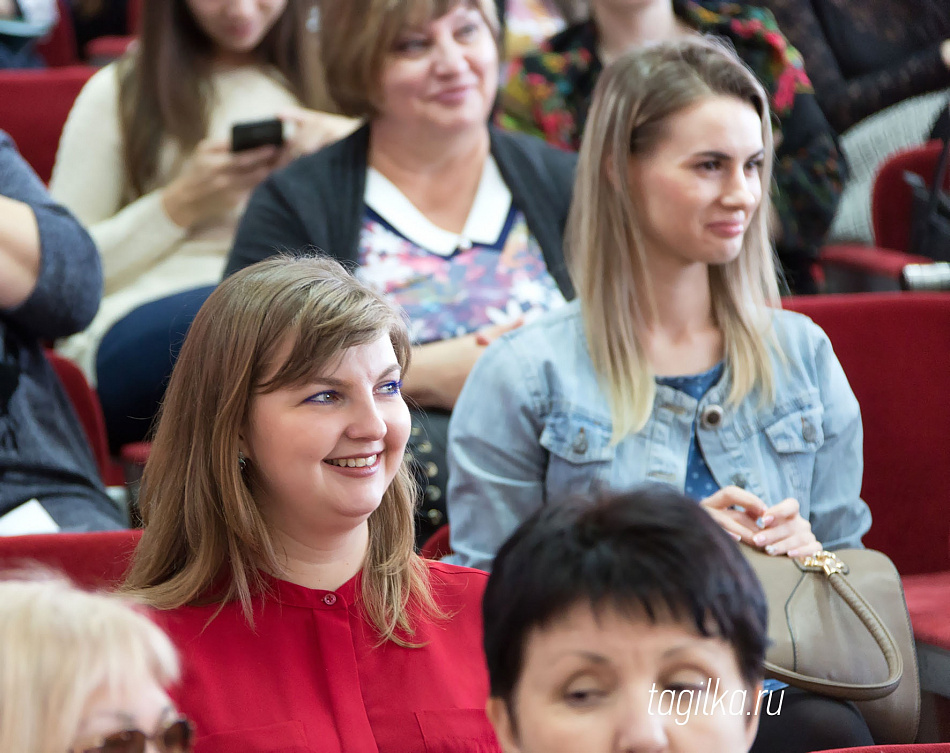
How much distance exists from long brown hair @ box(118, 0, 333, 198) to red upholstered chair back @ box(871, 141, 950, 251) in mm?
1258

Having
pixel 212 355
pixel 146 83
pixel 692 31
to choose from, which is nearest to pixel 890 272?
pixel 692 31

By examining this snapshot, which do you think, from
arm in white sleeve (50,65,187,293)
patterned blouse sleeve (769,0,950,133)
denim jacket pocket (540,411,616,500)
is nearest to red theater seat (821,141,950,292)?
patterned blouse sleeve (769,0,950,133)

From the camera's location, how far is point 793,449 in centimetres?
149

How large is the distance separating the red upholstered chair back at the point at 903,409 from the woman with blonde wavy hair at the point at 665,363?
0.35ft

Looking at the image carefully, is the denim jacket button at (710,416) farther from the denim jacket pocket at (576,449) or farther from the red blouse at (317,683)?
the red blouse at (317,683)

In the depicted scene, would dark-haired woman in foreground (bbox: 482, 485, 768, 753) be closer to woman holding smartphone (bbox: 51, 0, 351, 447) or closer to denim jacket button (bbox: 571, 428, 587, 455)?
denim jacket button (bbox: 571, 428, 587, 455)

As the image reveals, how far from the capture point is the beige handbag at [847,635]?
122 cm

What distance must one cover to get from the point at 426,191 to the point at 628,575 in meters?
1.24

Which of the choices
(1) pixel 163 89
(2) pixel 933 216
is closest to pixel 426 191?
(1) pixel 163 89

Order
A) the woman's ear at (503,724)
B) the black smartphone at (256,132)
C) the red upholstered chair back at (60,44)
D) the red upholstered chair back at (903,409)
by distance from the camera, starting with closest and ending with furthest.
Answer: the woman's ear at (503,724) → the red upholstered chair back at (903,409) → the black smartphone at (256,132) → the red upholstered chair back at (60,44)

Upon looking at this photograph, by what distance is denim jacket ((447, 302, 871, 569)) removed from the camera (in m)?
1.46

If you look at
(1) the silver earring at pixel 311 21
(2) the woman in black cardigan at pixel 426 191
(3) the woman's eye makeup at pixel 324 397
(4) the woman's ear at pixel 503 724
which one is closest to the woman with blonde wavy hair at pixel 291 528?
(3) the woman's eye makeup at pixel 324 397

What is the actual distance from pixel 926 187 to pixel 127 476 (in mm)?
1777

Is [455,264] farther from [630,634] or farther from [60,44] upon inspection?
[60,44]
